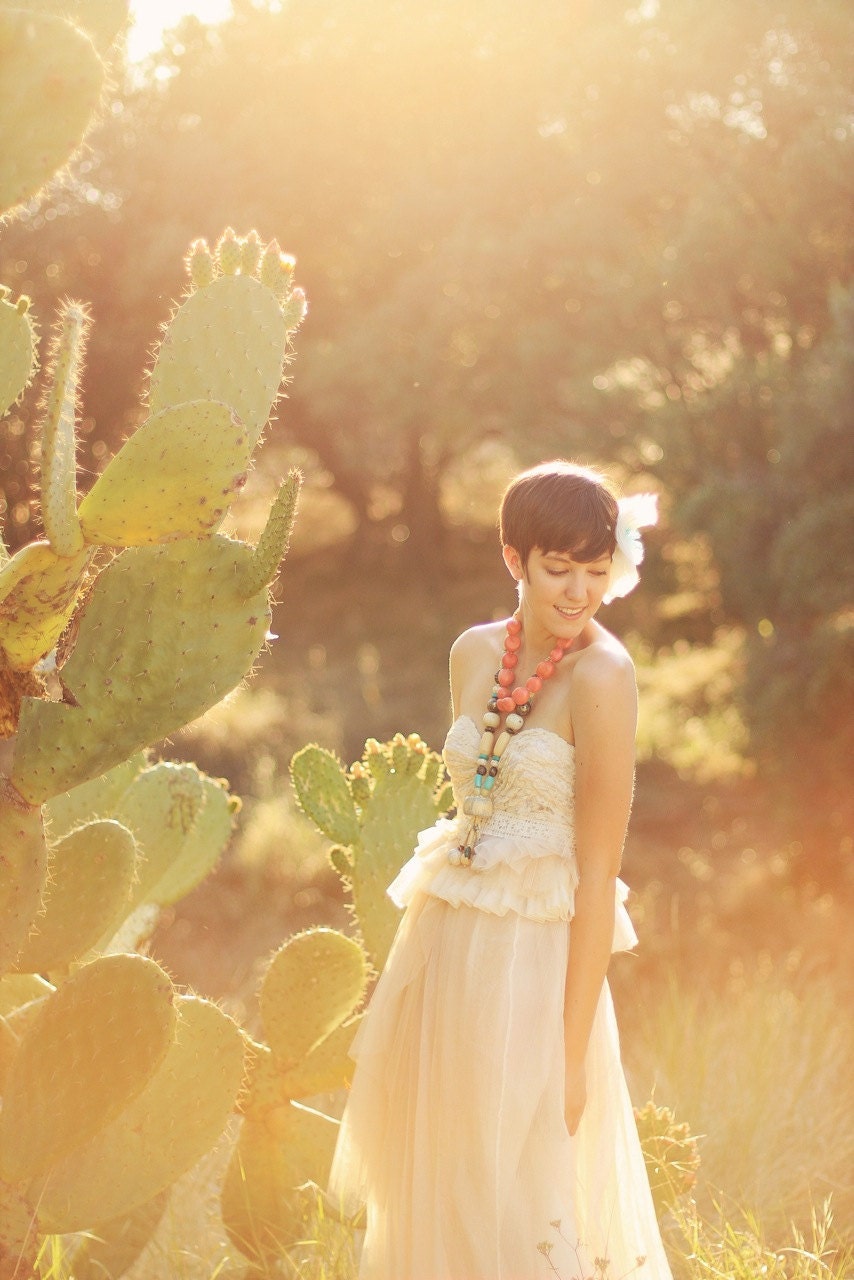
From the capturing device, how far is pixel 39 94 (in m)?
2.02

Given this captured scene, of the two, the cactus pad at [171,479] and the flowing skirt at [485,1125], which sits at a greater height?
the cactus pad at [171,479]

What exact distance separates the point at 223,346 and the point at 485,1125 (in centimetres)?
136

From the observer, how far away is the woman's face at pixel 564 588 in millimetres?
2180

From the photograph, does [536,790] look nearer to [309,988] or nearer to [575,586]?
[575,586]

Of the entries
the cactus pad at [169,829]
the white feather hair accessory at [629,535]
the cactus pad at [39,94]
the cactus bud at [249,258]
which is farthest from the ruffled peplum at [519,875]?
the cactus pad at [39,94]

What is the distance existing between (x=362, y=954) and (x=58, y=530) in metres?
1.32

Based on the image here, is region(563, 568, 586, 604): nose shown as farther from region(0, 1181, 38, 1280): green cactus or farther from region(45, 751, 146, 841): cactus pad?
region(0, 1181, 38, 1280): green cactus

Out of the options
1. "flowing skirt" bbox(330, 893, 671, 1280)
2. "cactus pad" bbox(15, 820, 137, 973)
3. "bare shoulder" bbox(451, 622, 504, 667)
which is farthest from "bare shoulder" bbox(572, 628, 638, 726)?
"cactus pad" bbox(15, 820, 137, 973)

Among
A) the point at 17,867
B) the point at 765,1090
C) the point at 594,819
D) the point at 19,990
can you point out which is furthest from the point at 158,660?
the point at 765,1090

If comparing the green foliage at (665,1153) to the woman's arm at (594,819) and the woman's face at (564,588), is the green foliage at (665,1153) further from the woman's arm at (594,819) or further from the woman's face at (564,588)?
the woman's face at (564,588)

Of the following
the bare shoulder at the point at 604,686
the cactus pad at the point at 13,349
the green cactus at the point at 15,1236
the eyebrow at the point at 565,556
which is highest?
the cactus pad at the point at 13,349

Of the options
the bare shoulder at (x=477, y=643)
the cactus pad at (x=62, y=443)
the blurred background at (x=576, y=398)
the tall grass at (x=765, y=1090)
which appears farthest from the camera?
the blurred background at (x=576, y=398)

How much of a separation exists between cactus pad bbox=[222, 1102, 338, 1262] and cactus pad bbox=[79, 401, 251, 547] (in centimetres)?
156

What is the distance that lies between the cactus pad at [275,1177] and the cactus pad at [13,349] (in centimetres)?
173
